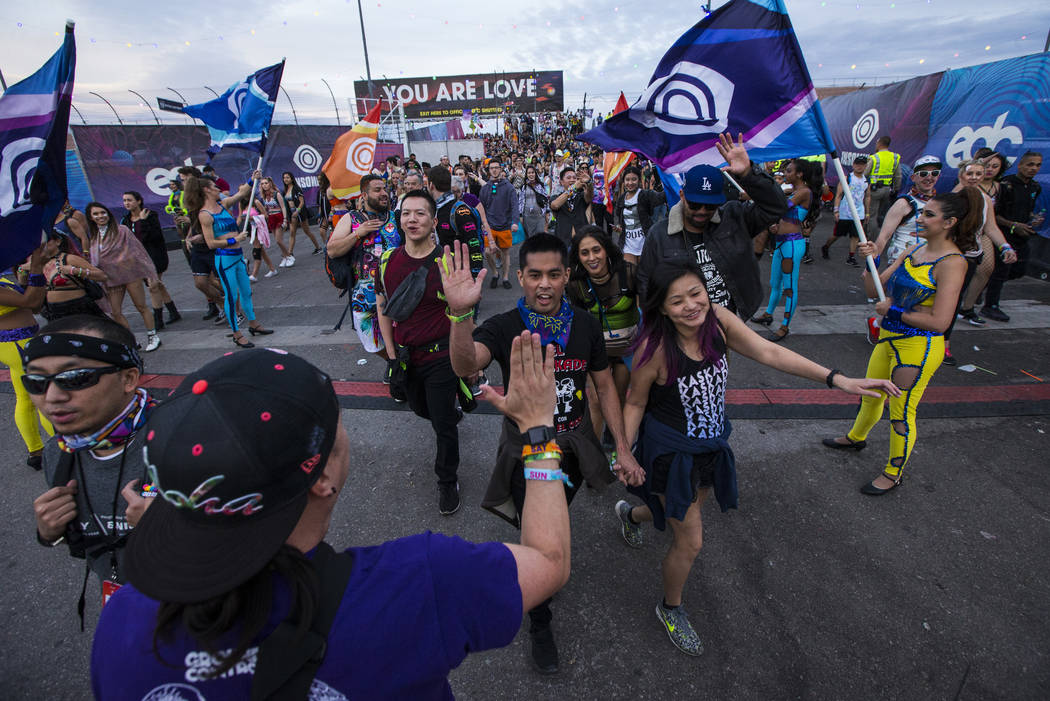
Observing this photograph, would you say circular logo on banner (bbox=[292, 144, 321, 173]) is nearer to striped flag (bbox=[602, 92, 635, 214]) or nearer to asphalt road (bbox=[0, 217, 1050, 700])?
striped flag (bbox=[602, 92, 635, 214])

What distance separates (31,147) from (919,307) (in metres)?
4.95

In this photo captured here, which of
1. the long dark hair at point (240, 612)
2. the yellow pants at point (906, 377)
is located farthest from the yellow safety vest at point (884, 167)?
the long dark hair at point (240, 612)

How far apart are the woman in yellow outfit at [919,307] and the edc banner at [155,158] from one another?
42.0ft

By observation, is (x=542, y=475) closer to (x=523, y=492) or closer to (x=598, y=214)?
(x=523, y=492)

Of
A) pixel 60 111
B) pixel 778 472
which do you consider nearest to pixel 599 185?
pixel 778 472

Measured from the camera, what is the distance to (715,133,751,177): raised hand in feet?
10.2

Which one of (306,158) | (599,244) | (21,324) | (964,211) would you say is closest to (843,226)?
(964,211)

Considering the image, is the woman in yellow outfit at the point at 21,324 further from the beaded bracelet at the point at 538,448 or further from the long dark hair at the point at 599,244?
the beaded bracelet at the point at 538,448

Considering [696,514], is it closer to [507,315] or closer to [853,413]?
[507,315]

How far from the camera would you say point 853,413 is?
418 centimetres

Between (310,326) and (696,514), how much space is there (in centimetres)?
624

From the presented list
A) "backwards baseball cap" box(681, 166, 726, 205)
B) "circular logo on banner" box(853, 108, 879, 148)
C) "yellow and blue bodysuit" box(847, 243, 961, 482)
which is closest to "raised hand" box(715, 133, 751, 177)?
"backwards baseball cap" box(681, 166, 726, 205)

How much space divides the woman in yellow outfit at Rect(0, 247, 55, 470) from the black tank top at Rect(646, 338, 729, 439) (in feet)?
13.6

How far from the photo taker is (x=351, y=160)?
5.37 meters
